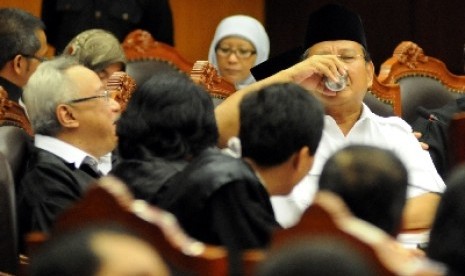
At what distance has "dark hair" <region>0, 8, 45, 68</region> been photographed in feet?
14.1

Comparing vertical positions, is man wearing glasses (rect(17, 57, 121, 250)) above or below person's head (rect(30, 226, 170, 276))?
below

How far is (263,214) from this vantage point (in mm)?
2461

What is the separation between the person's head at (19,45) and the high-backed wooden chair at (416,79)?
1.32 meters

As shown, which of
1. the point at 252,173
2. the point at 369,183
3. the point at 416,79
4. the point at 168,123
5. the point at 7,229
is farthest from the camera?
the point at 416,79

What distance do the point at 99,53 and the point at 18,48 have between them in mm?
285

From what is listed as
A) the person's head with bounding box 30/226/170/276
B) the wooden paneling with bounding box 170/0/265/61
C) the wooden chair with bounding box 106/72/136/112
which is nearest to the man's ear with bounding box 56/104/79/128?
the wooden chair with bounding box 106/72/136/112

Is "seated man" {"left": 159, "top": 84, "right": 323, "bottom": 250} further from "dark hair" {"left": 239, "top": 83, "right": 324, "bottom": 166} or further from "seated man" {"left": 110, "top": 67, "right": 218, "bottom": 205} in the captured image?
"seated man" {"left": 110, "top": 67, "right": 218, "bottom": 205}

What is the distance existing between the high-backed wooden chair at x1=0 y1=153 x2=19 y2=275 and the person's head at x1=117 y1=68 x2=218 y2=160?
1.02 ft

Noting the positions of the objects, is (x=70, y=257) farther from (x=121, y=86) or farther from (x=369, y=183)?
(x=121, y=86)

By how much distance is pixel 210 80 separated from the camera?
4.15 meters

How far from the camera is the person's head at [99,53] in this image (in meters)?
4.37

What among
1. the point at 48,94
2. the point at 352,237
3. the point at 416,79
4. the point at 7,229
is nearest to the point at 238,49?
the point at 416,79

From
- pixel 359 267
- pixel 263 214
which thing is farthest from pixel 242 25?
pixel 359 267

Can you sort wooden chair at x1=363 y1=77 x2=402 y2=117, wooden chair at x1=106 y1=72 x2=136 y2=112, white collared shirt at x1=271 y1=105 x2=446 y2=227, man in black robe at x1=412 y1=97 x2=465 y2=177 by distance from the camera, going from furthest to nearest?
wooden chair at x1=363 y1=77 x2=402 y2=117, man in black robe at x1=412 y1=97 x2=465 y2=177, wooden chair at x1=106 y1=72 x2=136 y2=112, white collared shirt at x1=271 y1=105 x2=446 y2=227
